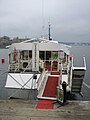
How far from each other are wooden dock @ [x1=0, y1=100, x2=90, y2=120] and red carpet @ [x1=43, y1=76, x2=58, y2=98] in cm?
187

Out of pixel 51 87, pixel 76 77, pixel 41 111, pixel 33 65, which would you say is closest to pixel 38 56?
pixel 33 65

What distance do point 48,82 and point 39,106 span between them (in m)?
3.57

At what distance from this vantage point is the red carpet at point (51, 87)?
10178mm

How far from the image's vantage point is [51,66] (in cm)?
1644

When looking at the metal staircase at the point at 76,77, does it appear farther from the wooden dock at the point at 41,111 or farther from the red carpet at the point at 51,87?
the wooden dock at the point at 41,111

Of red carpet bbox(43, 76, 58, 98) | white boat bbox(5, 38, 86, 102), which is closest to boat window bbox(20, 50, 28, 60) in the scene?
white boat bbox(5, 38, 86, 102)

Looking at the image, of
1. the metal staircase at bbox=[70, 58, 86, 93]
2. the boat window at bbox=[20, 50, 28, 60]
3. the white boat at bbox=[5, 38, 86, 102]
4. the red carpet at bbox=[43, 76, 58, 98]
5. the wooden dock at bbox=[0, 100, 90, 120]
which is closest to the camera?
the wooden dock at bbox=[0, 100, 90, 120]

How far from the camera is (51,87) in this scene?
431 inches

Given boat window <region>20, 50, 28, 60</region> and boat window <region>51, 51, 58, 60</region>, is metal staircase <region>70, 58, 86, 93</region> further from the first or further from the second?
boat window <region>20, 50, 28, 60</region>

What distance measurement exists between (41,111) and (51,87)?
144 inches

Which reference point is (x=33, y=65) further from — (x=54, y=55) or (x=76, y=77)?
(x=76, y=77)

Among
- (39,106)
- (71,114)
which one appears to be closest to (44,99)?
(39,106)

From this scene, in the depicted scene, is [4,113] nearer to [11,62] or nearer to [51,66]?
[51,66]

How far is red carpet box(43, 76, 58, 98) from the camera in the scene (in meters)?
10.2
